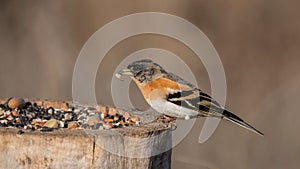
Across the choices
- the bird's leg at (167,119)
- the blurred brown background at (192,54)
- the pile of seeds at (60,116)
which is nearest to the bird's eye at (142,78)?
the pile of seeds at (60,116)

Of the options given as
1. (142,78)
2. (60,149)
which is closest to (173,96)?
(142,78)

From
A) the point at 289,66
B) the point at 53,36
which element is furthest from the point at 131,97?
the point at 289,66

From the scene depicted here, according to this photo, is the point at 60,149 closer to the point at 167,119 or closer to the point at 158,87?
the point at 167,119

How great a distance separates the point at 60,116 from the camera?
5.10 metres

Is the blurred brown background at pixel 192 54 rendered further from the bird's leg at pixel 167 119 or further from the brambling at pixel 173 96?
the bird's leg at pixel 167 119

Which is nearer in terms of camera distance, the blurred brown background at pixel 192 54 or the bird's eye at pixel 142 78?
the bird's eye at pixel 142 78

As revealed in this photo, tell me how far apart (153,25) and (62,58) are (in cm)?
129

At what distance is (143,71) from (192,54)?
10.9ft

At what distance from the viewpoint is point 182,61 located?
343 inches

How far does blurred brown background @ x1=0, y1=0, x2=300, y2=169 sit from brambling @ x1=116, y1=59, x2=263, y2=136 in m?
2.21

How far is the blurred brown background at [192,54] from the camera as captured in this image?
7.89 m

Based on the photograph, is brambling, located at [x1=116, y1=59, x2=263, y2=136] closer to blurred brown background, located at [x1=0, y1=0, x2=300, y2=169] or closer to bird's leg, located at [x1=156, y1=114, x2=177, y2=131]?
bird's leg, located at [x1=156, y1=114, x2=177, y2=131]

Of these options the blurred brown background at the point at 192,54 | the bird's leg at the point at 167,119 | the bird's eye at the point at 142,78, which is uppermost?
the blurred brown background at the point at 192,54

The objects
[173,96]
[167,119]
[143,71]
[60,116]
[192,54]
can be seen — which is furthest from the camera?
[192,54]
